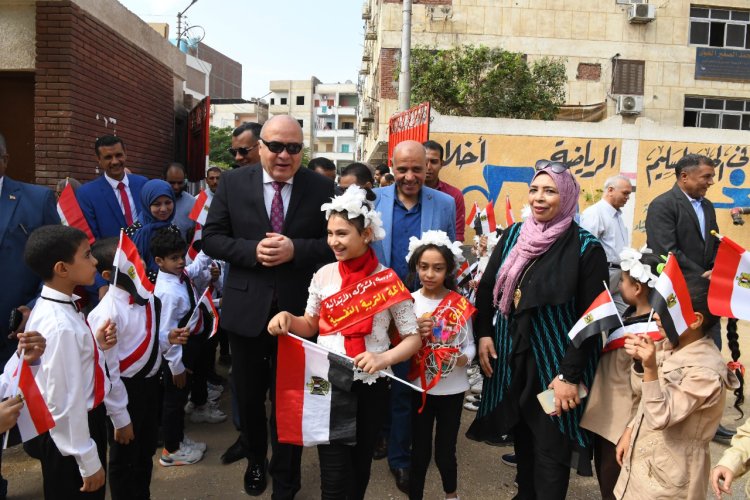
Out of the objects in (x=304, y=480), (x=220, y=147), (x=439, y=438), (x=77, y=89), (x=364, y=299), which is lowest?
(x=304, y=480)

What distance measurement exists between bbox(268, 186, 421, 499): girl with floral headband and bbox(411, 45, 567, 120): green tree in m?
14.9

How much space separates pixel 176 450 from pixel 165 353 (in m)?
0.74

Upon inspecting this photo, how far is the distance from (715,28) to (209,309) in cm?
2333

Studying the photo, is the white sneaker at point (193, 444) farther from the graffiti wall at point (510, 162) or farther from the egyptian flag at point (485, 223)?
the graffiti wall at point (510, 162)

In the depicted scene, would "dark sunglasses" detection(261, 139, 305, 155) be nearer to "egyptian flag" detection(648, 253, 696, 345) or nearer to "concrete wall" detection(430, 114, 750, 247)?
"egyptian flag" detection(648, 253, 696, 345)

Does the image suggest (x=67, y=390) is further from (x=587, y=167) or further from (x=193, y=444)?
(x=587, y=167)

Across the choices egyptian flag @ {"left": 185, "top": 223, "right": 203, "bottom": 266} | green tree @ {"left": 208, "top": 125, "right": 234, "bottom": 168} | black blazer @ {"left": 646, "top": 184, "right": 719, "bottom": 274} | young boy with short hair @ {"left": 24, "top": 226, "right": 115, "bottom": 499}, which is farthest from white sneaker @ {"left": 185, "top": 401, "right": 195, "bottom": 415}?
green tree @ {"left": 208, "top": 125, "right": 234, "bottom": 168}

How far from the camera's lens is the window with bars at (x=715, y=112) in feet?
68.4

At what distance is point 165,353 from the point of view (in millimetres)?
3561

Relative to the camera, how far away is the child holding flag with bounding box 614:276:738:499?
2.19m

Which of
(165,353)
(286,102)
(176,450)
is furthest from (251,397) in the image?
(286,102)

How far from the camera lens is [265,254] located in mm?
2988

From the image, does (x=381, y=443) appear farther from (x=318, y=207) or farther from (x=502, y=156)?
(x=502, y=156)

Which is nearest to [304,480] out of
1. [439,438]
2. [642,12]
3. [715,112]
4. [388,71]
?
[439,438]
